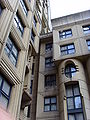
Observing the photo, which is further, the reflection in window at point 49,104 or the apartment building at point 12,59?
the reflection in window at point 49,104

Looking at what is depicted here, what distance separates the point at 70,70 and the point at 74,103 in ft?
12.4

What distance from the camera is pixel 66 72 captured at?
58.4 ft

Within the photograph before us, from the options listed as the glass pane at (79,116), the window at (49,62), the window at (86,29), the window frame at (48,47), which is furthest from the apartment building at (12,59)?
the window at (86,29)

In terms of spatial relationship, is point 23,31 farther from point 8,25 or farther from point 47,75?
point 47,75

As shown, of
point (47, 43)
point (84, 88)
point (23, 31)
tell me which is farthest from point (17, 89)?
point (47, 43)

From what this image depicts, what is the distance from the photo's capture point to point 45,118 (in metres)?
15.9

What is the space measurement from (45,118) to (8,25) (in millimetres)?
9874

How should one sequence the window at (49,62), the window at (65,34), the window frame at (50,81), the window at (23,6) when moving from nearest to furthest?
the window at (23,6) → the window frame at (50,81) → the window at (49,62) → the window at (65,34)

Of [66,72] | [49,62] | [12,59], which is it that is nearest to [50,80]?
[66,72]

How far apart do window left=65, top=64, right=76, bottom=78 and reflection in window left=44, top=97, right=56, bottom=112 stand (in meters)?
3.04

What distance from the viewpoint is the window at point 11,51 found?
11.2 metres

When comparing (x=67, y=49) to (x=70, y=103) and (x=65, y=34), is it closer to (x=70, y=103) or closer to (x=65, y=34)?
(x=65, y=34)

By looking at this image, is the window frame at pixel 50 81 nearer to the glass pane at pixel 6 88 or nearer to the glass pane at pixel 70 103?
the glass pane at pixel 70 103

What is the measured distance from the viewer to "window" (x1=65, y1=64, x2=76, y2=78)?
17.3 meters
